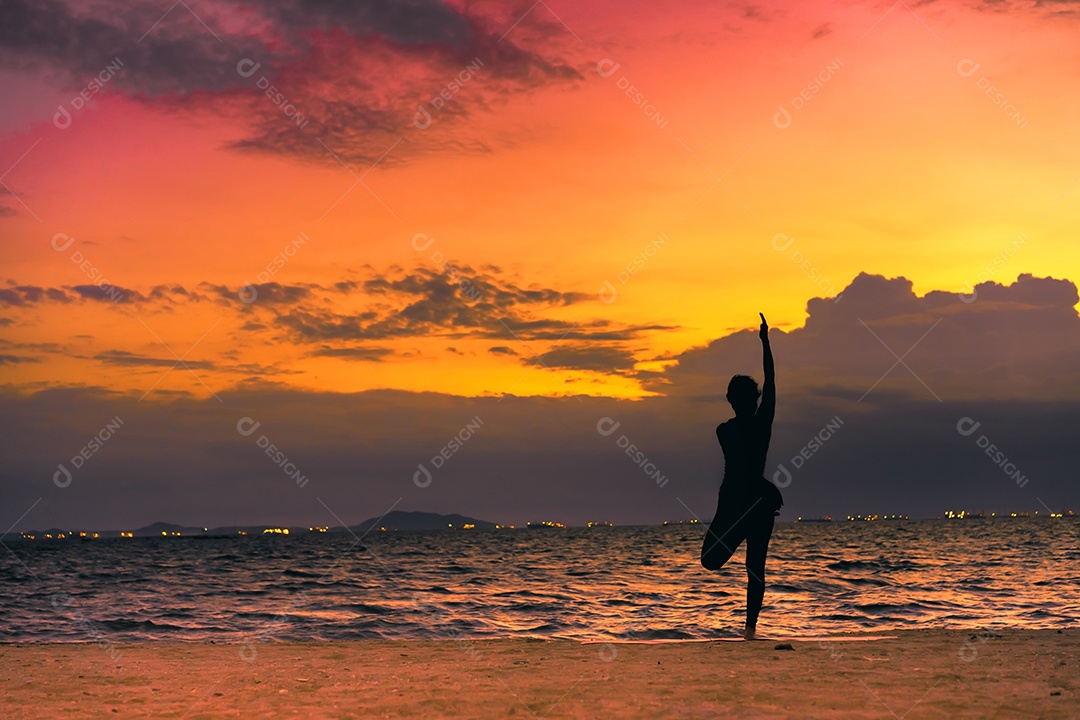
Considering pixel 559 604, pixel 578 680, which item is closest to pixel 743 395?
pixel 578 680

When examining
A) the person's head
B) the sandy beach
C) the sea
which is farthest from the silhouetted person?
the sea

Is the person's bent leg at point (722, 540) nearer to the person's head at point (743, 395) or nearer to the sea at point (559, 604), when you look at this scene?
the person's head at point (743, 395)

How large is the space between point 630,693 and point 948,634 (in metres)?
5.92

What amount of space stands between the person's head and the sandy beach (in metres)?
2.53

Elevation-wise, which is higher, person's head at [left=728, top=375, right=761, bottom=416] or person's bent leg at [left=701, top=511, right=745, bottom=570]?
person's head at [left=728, top=375, right=761, bottom=416]

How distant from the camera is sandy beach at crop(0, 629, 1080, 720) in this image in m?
7.41

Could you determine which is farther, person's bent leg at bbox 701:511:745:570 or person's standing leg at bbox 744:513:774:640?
person's standing leg at bbox 744:513:774:640

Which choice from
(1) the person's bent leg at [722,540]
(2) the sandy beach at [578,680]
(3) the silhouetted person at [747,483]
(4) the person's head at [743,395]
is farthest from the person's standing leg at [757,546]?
(4) the person's head at [743,395]

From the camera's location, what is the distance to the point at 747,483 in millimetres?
10203

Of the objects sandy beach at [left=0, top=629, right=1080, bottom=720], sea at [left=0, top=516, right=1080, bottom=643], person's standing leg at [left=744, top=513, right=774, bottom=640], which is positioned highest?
person's standing leg at [left=744, top=513, right=774, bottom=640]

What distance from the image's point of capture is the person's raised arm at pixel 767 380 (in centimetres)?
994

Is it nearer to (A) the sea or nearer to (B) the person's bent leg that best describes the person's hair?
(B) the person's bent leg

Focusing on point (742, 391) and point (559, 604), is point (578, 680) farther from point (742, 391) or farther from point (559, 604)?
point (559, 604)

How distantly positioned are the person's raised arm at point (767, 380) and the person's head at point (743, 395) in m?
0.25
